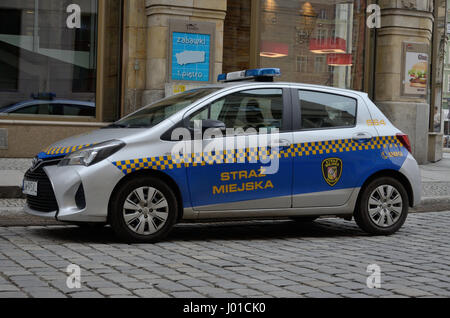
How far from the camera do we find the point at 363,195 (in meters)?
7.97

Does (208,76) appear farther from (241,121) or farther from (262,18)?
(241,121)

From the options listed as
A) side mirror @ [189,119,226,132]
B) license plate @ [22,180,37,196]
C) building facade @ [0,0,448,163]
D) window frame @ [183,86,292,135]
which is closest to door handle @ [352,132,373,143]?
window frame @ [183,86,292,135]

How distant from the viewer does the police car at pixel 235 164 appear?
6.94 m

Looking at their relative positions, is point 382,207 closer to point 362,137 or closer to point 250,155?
point 362,137

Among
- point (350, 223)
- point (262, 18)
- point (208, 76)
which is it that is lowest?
point (350, 223)

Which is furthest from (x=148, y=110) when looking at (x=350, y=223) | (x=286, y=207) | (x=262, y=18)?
(x=262, y=18)

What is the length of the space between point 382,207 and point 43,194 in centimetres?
352

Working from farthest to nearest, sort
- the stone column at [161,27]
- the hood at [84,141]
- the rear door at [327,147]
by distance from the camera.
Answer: the stone column at [161,27] < the rear door at [327,147] < the hood at [84,141]

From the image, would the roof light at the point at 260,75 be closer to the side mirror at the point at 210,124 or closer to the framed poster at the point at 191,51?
the side mirror at the point at 210,124

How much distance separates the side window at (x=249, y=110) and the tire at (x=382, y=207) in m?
1.24

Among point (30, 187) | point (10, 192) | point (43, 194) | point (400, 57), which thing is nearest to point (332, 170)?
point (43, 194)

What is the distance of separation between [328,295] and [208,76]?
10.3 meters

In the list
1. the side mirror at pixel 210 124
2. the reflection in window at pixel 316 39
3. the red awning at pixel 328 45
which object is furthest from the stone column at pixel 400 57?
the side mirror at pixel 210 124

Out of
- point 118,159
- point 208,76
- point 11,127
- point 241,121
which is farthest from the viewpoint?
point 208,76
